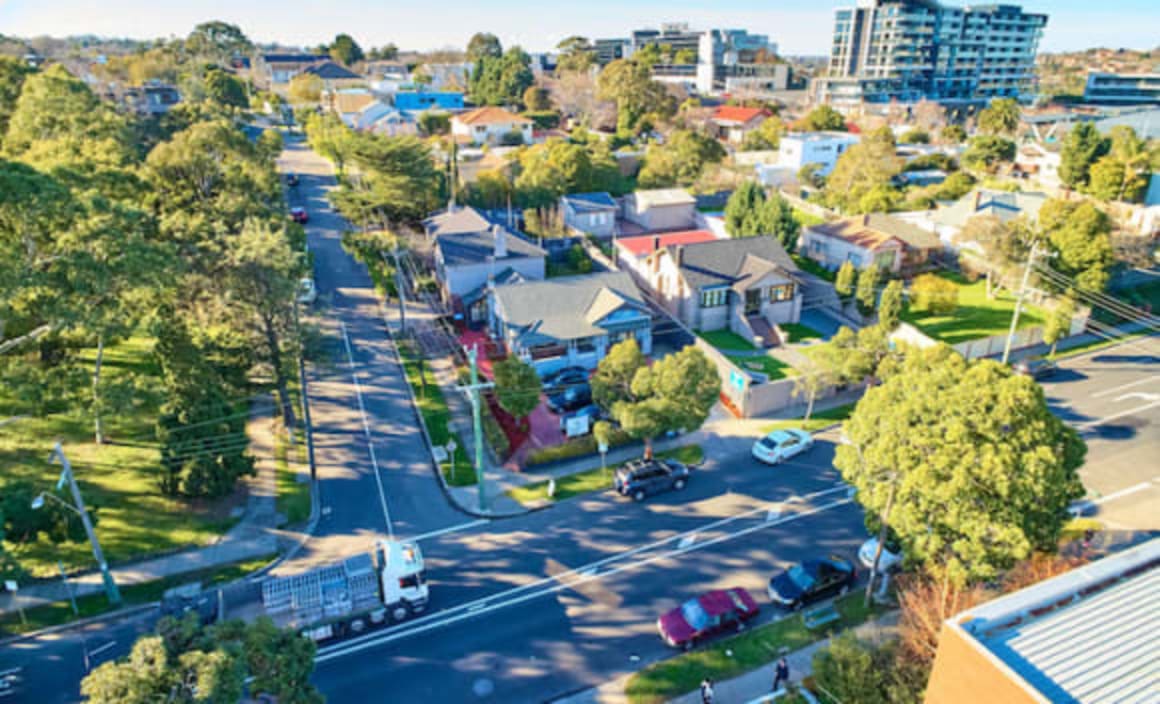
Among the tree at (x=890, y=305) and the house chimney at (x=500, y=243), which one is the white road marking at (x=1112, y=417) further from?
the house chimney at (x=500, y=243)

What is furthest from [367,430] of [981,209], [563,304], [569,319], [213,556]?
[981,209]

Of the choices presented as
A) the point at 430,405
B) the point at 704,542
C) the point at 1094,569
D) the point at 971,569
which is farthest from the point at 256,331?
the point at 1094,569

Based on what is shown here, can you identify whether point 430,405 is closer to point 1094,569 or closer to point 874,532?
point 874,532

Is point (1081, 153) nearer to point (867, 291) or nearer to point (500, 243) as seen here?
point (867, 291)

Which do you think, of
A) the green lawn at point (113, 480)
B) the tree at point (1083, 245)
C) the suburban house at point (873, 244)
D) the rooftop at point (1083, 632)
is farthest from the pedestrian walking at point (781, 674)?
the tree at point (1083, 245)

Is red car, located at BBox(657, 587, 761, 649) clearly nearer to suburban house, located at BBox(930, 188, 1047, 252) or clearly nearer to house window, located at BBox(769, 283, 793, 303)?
house window, located at BBox(769, 283, 793, 303)

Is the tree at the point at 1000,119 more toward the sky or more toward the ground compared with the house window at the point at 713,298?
more toward the sky
